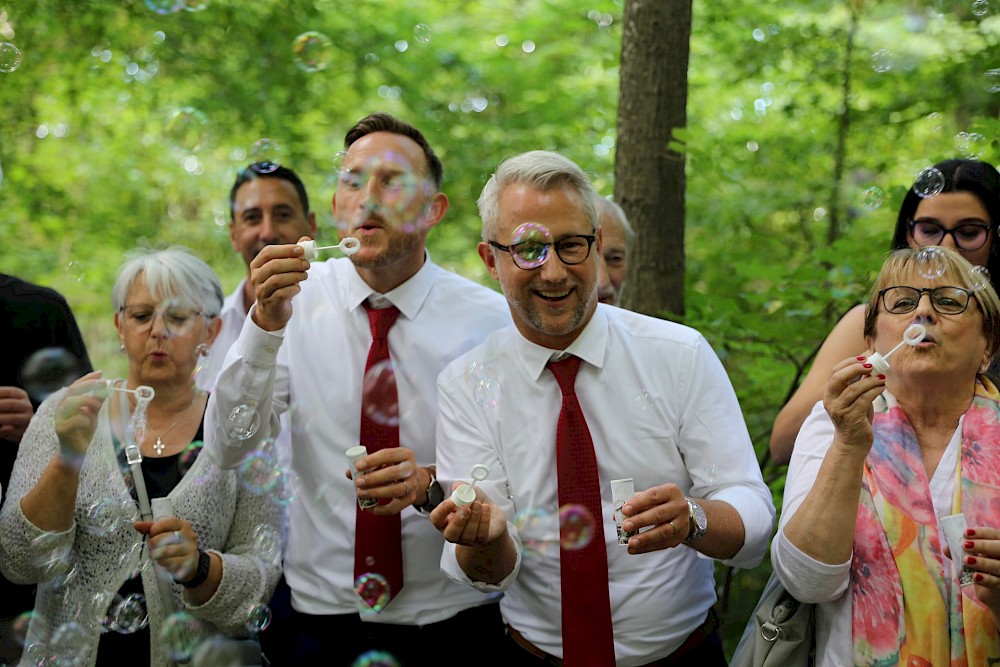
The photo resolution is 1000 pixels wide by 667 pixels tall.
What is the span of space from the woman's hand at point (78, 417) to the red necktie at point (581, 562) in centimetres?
162

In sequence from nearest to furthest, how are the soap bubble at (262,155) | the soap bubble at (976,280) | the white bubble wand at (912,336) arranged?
1. the white bubble wand at (912,336)
2. the soap bubble at (976,280)
3. the soap bubble at (262,155)

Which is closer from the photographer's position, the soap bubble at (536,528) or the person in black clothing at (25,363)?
the soap bubble at (536,528)

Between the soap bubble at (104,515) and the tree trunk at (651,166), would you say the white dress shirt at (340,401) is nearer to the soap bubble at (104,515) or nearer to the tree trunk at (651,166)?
the soap bubble at (104,515)

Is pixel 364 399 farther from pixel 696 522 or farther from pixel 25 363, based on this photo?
pixel 25 363

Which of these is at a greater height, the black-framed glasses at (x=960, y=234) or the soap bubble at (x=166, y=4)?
the soap bubble at (x=166, y=4)

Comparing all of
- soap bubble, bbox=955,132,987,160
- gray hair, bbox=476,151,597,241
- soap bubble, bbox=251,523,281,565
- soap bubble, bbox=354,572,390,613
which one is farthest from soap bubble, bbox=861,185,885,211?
soap bubble, bbox=251,523,281,565

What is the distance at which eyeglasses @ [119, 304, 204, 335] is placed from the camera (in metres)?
A: 3.61

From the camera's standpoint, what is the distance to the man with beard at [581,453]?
9.67 feet

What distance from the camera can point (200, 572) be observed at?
3.27m

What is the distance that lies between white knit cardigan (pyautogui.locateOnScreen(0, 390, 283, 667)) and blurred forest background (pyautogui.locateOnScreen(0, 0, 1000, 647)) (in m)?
1.27

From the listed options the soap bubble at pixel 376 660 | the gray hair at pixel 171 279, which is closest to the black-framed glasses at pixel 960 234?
the soap bubble at pixel 376 660

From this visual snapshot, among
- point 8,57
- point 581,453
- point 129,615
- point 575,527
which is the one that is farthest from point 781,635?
point 8,57

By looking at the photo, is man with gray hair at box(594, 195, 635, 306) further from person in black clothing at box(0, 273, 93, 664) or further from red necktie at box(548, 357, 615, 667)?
person in black clothing at box(0, 273, 93, 664)

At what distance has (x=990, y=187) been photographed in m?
3.50
